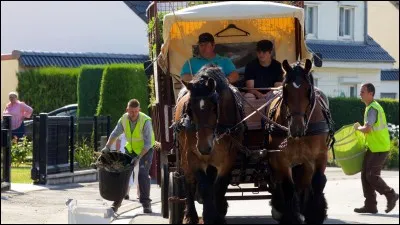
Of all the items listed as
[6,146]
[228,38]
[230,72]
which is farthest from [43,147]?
[230,72]

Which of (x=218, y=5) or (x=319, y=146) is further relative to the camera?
(x=218, y=5)

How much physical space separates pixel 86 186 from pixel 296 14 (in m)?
7.60

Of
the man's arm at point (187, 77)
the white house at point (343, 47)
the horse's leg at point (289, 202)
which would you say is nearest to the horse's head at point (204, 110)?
the horse's leg at point (289, 202)

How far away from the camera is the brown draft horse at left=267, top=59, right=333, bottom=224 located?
11.7 m

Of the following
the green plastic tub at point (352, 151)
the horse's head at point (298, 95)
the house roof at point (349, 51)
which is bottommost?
the green plastic tub at point (352, 151)

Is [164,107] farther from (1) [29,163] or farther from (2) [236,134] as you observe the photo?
(1) [29,163]

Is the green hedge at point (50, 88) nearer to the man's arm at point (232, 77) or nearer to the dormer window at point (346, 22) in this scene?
the dormer window at point (346, 22)

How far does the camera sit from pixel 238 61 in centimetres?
1484

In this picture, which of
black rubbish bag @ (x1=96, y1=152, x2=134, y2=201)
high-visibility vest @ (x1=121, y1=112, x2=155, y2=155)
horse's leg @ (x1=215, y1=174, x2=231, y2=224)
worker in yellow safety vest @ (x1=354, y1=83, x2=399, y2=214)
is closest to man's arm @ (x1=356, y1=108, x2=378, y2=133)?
worker in yellow safety vest @ (x1=354, y1=83, x2=399, y2=214)

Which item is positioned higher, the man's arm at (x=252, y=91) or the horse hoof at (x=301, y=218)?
the man's arm at (x=252, y=91)

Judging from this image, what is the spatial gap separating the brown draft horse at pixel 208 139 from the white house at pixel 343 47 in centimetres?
A: 2915

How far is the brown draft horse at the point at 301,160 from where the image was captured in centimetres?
1168

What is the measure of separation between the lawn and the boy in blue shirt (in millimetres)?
7109

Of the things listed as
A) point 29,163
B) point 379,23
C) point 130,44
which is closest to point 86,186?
point 29,163
